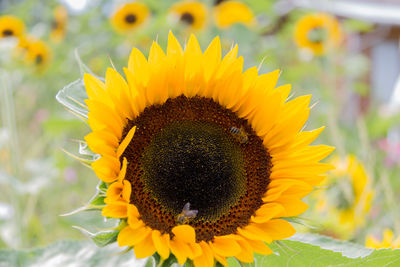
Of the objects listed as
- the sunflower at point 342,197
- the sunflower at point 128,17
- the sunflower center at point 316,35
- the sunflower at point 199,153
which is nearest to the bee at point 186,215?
the sunflower at point 199,153

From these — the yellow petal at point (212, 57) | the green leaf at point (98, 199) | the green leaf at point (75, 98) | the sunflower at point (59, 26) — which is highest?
the yellow petal at point (212, 57)

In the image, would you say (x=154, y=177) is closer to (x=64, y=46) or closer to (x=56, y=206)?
(x=56, y=206)

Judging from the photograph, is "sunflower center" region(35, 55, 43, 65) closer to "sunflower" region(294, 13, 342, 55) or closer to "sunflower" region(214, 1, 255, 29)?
"sunflower" region(214, 1, 255, 29)

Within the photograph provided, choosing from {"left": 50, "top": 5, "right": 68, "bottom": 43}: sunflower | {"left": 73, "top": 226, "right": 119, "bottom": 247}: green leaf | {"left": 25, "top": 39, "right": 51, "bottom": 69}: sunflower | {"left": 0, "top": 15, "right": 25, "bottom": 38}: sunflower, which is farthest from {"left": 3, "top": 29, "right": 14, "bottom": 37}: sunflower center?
{"left": 73, "top": 226, "right": 119, "bottom": 247}: green leaf

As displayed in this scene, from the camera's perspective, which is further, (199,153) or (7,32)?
(7,32)

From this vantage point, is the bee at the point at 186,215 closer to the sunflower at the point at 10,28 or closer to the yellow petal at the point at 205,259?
the yellow petal at the point at 205,259

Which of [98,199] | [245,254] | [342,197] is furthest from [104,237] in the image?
[342,197]

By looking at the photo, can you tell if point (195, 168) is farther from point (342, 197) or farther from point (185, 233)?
point (342, 197)
